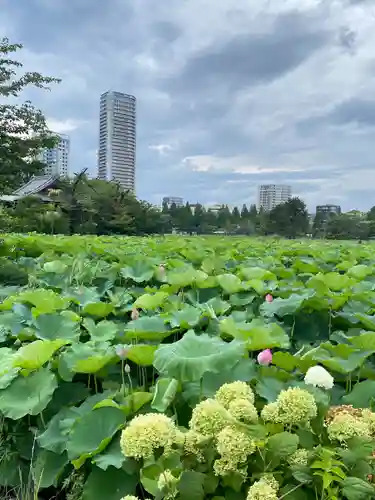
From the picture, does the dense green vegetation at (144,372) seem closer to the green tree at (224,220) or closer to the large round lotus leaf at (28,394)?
the large round lotus leaf at (28,394)

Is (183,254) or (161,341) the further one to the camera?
(183,254)

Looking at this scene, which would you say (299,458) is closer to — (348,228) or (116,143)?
(348,228)

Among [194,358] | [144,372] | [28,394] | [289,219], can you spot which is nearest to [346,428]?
[194,358]

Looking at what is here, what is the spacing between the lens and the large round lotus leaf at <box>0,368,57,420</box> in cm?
133

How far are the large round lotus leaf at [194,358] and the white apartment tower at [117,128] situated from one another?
3696cm

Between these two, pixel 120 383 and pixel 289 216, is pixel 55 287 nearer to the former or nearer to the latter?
pixel 120 383

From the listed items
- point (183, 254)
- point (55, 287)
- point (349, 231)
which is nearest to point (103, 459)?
point (55, 287)

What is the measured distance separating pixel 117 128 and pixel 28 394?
37.3 meters

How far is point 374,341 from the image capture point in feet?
4.74

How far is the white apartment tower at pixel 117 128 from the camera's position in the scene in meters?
37.1

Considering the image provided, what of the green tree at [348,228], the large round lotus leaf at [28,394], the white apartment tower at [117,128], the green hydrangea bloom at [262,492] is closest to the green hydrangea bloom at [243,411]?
the green hydrangea bloom at [262,492]

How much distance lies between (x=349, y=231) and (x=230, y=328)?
989 inches

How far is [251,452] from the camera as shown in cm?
86

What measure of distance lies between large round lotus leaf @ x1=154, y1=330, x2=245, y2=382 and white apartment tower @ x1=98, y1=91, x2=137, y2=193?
36962mm
